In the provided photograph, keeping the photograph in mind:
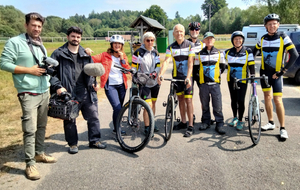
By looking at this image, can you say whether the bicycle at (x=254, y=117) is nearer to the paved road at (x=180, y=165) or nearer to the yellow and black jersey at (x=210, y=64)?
the paved road at (x=180, y=165)

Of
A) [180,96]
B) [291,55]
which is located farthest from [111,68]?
[291,55]

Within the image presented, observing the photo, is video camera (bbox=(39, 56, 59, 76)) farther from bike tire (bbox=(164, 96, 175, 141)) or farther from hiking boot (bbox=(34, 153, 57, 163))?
bike tire (bbox=(164, 96, 175, 141))

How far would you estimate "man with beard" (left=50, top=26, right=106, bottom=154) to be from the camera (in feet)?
12.2

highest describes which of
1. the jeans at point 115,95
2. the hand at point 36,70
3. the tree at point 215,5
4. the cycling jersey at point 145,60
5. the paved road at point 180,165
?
the tree at point 215,5

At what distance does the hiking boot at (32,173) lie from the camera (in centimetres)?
319

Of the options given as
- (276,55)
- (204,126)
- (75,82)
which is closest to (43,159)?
(75,82)

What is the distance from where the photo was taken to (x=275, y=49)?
14.7 feet

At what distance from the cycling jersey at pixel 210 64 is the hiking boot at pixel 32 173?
3.35m

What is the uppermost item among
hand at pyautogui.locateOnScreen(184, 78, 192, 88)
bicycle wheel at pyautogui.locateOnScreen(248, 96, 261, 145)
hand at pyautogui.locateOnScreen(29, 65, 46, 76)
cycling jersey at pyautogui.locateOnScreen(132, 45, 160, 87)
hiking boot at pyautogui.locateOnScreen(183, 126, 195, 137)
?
cycling jersey at pyautogui.locateOnScreen(132, 45, 160, 87)

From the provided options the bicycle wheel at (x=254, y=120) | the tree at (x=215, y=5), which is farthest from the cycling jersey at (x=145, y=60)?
the tree at (x=215, y=5)

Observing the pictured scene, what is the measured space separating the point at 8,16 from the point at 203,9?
125 m

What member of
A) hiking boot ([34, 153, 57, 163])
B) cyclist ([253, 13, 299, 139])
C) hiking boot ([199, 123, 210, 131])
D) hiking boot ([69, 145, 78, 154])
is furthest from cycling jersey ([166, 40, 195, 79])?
hiking boot ([34, 153, 57, 163])

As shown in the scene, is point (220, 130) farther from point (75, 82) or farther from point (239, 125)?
point (75, 82)

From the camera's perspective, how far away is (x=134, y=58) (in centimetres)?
449
